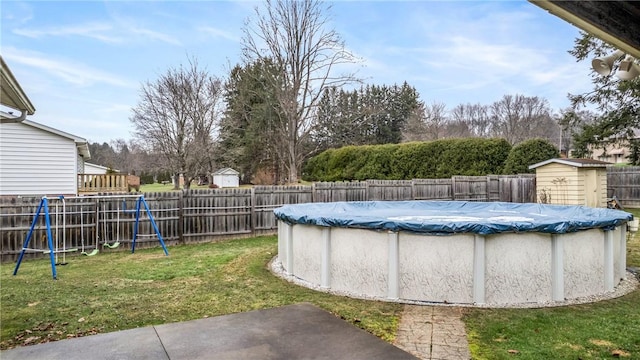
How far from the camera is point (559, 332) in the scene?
3.43 metres

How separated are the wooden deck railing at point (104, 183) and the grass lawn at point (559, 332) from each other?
44.0 feet

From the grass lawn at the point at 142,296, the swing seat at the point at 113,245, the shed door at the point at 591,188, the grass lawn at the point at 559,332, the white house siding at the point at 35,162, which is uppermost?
the white house siding at the point at 35,162

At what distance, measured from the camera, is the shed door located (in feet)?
38.0

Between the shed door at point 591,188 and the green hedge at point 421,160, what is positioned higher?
the green hedge at point 421,160

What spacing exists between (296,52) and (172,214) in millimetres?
11129

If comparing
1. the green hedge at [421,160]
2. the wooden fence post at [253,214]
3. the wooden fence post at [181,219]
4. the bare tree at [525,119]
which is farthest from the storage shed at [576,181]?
the bare tree at [525,119]

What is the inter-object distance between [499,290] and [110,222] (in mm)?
8009

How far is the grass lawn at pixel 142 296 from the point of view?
3.78 m

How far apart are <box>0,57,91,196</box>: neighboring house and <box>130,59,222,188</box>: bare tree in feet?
25.5

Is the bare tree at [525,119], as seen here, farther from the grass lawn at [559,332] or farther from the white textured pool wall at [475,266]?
the grass lawn at [559,332]

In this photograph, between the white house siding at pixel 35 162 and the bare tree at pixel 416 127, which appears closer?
the white house siding at pixel 35 162

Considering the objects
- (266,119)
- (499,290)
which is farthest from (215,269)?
(266,119)

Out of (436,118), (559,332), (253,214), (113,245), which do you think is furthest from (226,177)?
(559,332)

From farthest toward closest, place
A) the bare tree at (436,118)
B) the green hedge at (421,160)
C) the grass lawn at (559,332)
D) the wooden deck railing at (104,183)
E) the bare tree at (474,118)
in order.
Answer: the bare tree at (474,118), the bare tree at (436,118), the green hedge at (421,160), the wooden deck railing at (104,183), the grass lawn at (559,332)
